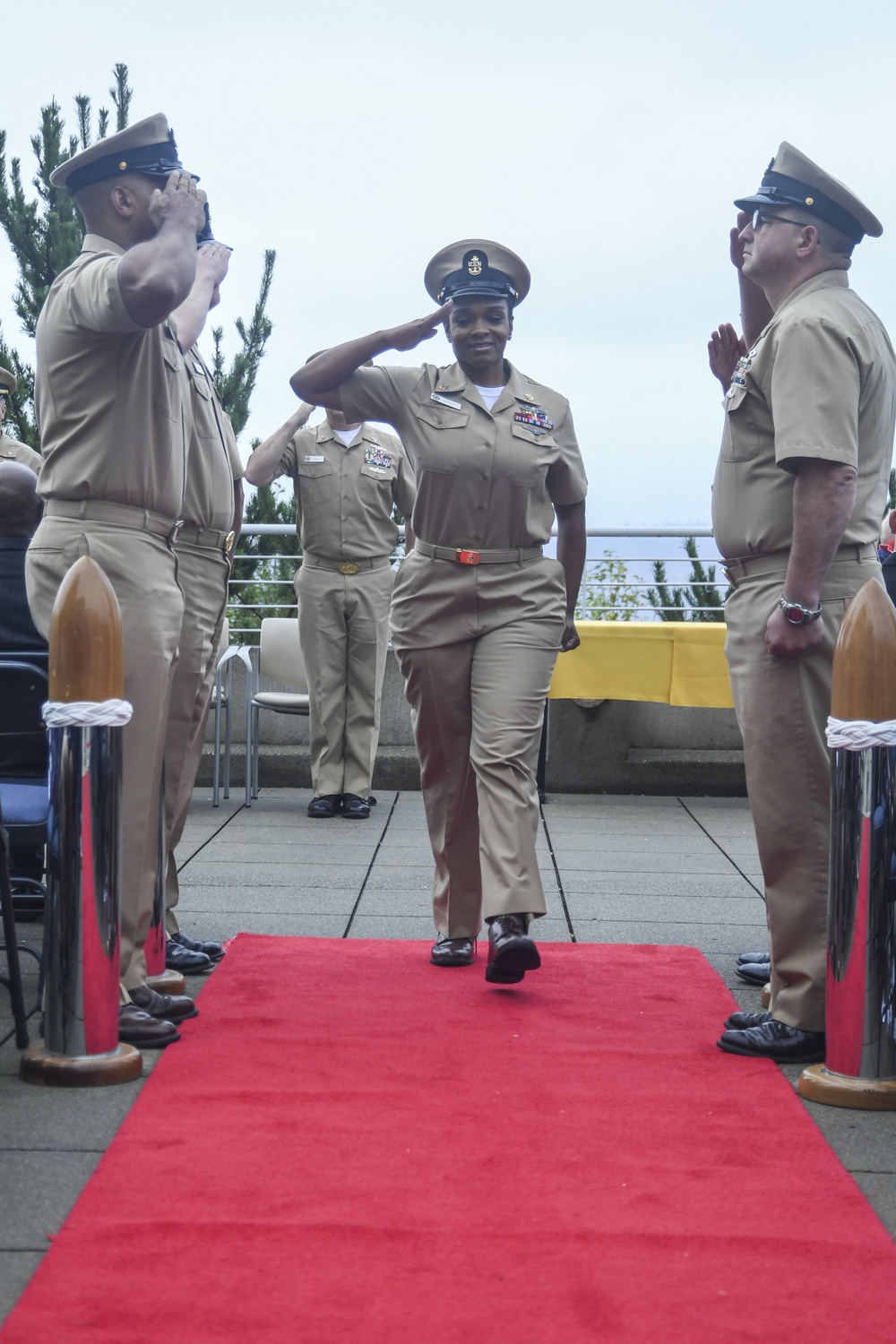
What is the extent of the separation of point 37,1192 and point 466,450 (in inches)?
97.1

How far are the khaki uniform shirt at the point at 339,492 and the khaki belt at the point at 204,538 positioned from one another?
319 centimetres

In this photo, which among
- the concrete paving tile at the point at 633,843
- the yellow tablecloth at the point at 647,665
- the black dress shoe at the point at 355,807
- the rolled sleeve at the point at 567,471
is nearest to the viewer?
the rolled sleeve at the point at 567,471

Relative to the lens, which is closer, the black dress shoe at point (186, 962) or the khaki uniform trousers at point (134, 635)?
the khaki uniform trousers at point (134, 635)

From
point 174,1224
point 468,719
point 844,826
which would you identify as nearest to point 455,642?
point 468,719

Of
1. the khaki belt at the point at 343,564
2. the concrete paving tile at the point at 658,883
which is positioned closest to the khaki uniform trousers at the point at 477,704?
the concrete paving tile at the point at 658,883

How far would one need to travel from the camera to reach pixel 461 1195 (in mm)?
2529

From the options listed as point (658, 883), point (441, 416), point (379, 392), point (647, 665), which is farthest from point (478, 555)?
point (647, 665)

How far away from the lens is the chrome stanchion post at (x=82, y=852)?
3143 mm

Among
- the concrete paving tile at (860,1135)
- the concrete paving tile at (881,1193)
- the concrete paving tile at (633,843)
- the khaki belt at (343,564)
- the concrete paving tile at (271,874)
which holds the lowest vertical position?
the concrete paving tile at (633,843)

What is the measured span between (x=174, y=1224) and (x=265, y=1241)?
164 mm

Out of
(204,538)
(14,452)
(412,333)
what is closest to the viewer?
(412,333)

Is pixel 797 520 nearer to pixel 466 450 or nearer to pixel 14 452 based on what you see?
pixel 466 450

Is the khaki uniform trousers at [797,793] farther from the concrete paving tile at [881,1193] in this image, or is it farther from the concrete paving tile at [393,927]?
the concrete paving tile at [393,927]

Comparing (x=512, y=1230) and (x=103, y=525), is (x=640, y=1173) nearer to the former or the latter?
(x=512, y=1230)
